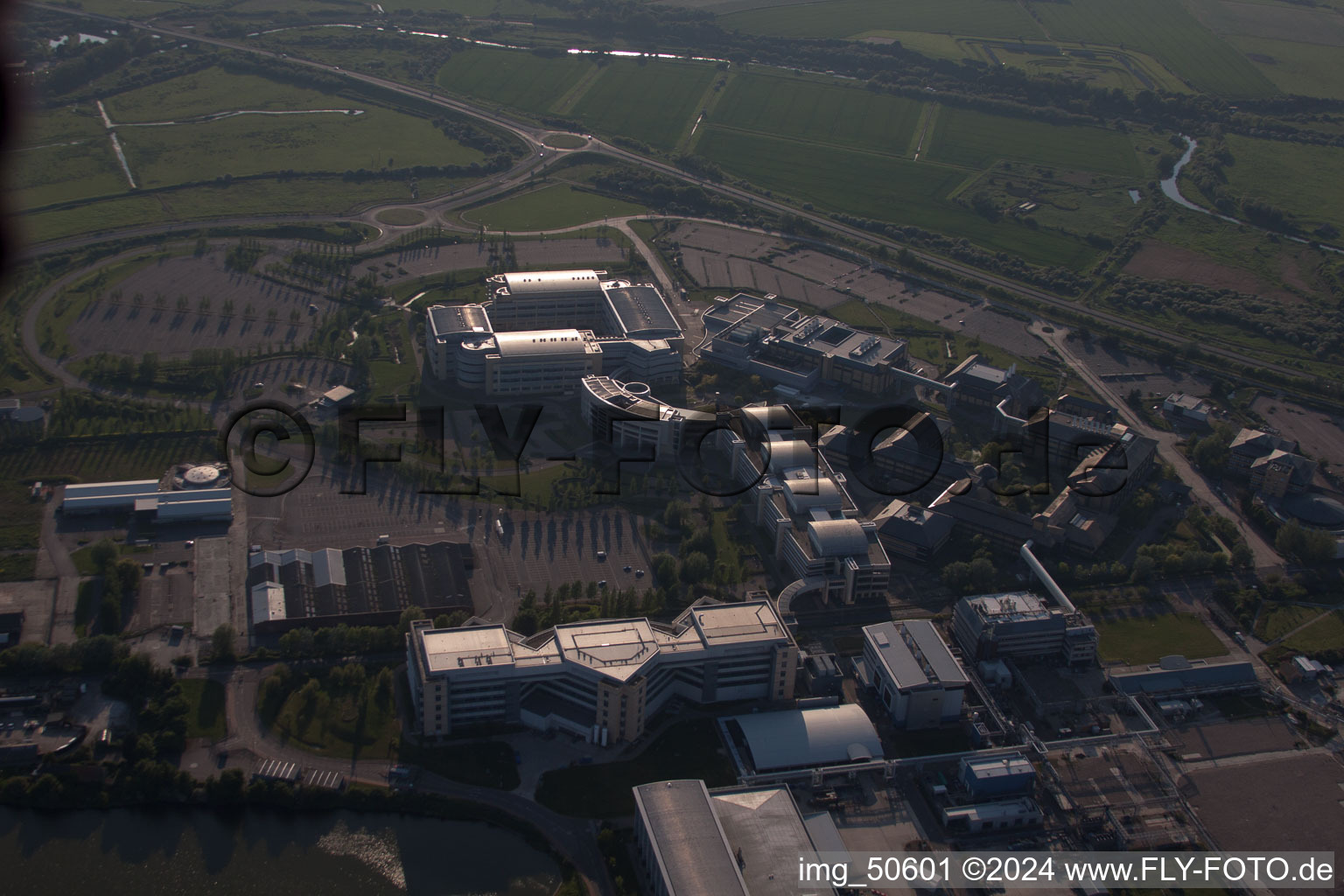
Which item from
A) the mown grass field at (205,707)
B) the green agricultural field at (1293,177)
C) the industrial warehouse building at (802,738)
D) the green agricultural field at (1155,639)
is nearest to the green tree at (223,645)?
the mown grass field at (205,707)

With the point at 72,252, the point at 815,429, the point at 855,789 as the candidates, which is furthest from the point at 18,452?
the point at 855,789

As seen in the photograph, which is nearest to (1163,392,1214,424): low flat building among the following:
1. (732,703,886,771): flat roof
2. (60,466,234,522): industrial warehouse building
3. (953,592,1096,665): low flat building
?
(953,592,1096,665): low flat building

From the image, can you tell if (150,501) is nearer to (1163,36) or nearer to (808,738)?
(808,738)

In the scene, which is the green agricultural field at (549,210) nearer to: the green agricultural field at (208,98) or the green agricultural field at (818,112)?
the green agricultural field at (818,112)

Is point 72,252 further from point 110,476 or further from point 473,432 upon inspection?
point 473,432

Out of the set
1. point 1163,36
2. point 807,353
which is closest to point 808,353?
point 807,353

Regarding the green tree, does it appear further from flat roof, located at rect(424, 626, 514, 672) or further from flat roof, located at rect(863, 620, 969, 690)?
flat roof, located at rect(863, 620, 969, 690)
